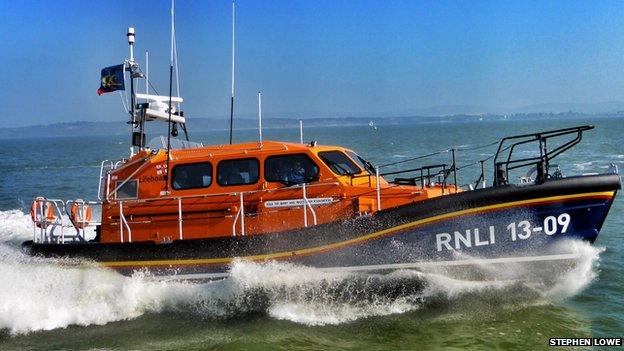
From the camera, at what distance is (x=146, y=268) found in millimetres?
7996

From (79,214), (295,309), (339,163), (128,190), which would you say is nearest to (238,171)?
(339,163)

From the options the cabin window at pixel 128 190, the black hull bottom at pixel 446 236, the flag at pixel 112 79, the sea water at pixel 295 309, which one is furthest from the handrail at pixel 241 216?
the flag at pixel 112 79

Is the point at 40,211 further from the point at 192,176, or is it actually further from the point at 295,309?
the point at 295,309

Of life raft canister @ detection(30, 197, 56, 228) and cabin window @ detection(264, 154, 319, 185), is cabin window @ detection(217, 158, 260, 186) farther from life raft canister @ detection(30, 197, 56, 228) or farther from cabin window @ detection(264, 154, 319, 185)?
life raft canister @ detection(30, 197, 56, 228)

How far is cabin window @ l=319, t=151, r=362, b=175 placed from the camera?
8.08 m

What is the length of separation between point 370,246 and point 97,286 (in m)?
3.81

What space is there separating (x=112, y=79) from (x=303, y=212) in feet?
12.0

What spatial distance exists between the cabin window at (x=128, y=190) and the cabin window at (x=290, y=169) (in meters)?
1.93

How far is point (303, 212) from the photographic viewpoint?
7.92 meters

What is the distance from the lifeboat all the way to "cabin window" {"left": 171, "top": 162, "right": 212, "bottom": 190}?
0.01 metres

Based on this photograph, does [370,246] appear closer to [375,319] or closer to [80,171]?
[375,319]

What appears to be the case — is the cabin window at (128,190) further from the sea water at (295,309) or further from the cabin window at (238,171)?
the cabin window at (238,171)

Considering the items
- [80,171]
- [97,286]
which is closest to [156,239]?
[97,286]

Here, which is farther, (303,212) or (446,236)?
(303,212)
